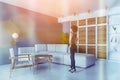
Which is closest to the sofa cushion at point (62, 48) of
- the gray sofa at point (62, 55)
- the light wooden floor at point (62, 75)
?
the gray sofa at point (62, 55)

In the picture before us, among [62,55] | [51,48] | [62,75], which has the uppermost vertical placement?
[51,48]

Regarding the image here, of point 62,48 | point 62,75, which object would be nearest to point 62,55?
point 62,48

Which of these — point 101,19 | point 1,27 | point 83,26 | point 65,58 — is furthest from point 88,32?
point 1,27

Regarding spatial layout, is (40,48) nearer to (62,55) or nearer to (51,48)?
(51,48)

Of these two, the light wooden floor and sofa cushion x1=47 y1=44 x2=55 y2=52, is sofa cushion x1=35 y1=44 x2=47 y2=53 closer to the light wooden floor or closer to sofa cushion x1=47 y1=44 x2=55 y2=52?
sofa cushion x1=47 y1=44 x2=55 y2=52

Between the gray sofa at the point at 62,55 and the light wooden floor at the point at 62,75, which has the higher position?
the gray sofa at the point at 62,55

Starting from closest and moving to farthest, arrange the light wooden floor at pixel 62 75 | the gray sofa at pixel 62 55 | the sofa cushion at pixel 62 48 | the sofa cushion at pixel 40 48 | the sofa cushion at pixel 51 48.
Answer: the light wooden floor at pixel 62 75, the gray sofa at pixel 62 55, the sofa cushion at pixel 62 48, the sofa cushion at pixel 40 48, the sofa cushion at pixel 51 48

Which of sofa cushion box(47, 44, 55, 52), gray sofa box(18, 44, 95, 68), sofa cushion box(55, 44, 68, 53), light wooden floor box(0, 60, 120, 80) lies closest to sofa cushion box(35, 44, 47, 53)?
gray sofa box(18, 44, 95, 68)

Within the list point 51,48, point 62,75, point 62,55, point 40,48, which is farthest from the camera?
point 51,48

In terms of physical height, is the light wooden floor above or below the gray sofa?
below

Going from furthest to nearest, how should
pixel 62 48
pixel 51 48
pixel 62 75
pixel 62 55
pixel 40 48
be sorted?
1. pixel 51 48
2. pixel 40 48
3. pixel 62 48
4. pixel 62 55
5. pixel 62 75

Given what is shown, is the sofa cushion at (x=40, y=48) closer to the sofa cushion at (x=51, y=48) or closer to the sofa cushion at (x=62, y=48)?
the sofa cushion at (x=51, y=48)

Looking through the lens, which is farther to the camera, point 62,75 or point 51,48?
point 51,48

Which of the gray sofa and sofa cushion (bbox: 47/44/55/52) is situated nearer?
the gray sofa
